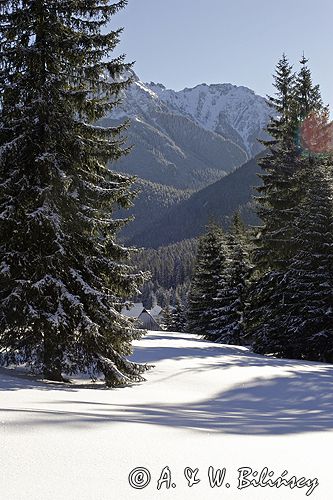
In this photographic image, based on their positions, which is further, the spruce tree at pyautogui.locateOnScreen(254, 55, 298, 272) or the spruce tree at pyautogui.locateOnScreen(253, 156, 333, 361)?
the spruce tree at pyautogui.locateOnScreen(254, 55, 298, 272)

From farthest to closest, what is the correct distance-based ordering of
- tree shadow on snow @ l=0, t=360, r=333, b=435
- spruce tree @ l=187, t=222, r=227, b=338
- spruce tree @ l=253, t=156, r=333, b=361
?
spruce tree @ l=187, t=222, r=227, b=338
spruce tree @ l=253, t=156, r=333, b=361
tree shadow on snow @ l=0, t=360, r=333, b=435

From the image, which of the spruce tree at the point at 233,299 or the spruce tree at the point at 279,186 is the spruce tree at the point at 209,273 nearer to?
the spruce tree at the point at 233,299

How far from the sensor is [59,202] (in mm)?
9547

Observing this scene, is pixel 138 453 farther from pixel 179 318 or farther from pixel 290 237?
pixel 179 318

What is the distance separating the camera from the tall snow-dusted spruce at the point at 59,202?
9141mm

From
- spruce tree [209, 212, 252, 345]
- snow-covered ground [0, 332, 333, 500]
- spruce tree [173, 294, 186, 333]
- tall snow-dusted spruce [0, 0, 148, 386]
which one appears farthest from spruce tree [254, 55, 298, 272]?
spruce tree [173, 294, 186, 333]

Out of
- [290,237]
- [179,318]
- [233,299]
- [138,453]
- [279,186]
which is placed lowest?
[179,318]

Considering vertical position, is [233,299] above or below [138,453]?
above

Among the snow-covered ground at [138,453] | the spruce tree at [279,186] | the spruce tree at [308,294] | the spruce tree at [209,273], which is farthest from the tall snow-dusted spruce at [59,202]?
the spruce tree at [209,273]

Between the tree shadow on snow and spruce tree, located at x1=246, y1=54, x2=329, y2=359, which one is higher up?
spruce tree, located at x1=246, y1=54, x2=329, y2=359

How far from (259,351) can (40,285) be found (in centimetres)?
1296

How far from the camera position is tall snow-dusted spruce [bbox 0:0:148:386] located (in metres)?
9.14

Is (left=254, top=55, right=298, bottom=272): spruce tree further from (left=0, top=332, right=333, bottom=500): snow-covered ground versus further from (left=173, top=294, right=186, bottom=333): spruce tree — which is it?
(left=173, top=294, right=186, bottom=333): spruce tree

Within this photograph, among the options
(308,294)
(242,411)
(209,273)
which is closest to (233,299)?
(209,273)
